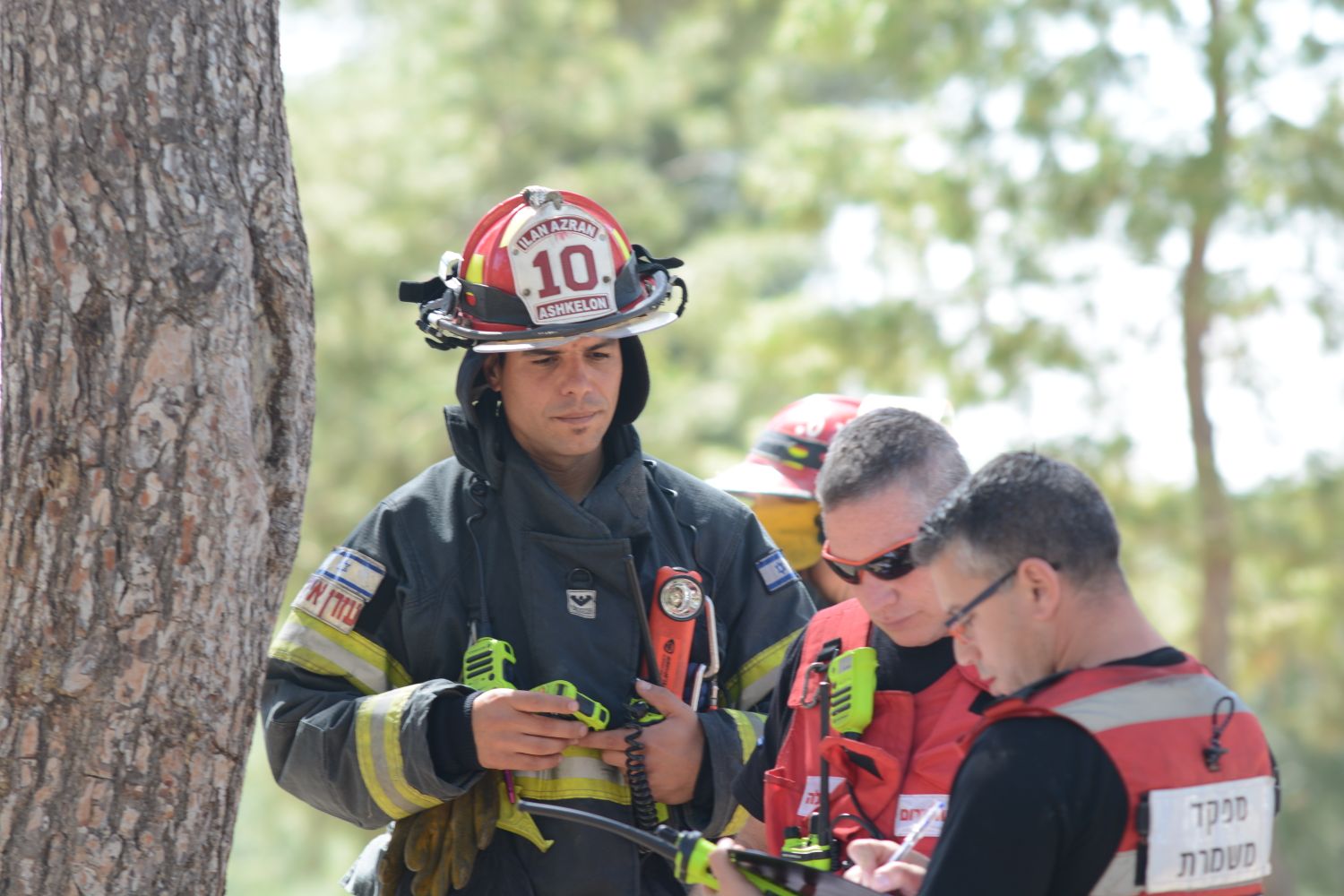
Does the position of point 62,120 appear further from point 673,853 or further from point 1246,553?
point 1246,553

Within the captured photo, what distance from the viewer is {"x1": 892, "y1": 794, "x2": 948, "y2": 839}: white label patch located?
105 inches

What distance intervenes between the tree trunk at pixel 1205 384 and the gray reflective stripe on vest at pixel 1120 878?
7.29 m

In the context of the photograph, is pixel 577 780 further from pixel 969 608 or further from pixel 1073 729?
pixel 1073 729

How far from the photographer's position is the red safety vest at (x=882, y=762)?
2711 mm

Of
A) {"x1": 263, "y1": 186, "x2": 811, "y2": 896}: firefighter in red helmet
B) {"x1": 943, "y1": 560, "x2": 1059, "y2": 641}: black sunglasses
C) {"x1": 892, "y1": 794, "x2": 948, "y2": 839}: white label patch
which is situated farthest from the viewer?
{"x1": 263, "y1": 186, "x2": 811, "y2": 896}: firefighter in red helmet

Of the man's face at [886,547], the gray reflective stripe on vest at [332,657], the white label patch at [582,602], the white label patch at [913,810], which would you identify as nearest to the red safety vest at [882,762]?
the white label patch at [913,810]

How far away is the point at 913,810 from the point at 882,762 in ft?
0.33

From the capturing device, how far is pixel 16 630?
2781mm

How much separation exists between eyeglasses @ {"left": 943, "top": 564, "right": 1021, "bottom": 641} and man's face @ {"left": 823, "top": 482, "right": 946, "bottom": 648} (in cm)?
49

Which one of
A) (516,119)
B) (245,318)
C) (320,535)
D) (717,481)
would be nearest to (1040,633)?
(245,318)

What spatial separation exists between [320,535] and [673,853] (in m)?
11.9

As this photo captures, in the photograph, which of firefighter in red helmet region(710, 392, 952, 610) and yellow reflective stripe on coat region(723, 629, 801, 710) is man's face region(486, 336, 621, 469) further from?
firefighter in red helmet region(710, 392, 952, 610)

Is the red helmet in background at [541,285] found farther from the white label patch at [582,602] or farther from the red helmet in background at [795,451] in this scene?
the red helmet in background at [795,451]

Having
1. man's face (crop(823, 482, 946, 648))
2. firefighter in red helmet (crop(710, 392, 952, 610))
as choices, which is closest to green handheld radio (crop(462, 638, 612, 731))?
man's face (crop(823, 482, 946, 648))
